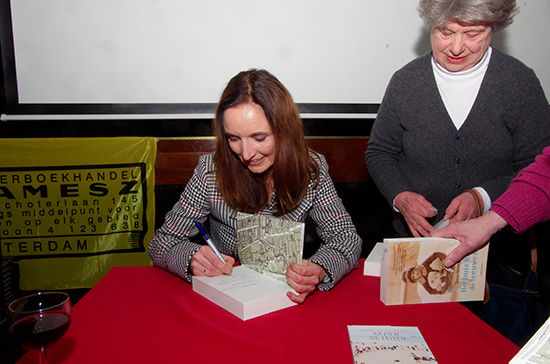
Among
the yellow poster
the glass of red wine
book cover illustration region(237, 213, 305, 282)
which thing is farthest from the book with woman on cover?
the yellow poster

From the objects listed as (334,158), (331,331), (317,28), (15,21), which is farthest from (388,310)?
(15,21)

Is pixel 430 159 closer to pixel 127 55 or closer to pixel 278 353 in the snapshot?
pixel 278 353

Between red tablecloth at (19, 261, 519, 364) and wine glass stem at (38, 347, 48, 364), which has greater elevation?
wine glass stem at (38, 347, 48, 364)

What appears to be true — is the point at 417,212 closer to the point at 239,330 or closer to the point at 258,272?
the point at 258,272

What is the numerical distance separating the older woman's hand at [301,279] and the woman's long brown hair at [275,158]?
455mm

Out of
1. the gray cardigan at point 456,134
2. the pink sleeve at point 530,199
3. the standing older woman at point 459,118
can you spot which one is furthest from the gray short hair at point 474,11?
the pink sleeve at point 530,199

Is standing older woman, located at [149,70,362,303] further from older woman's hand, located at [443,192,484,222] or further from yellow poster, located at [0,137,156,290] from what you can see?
yellow poster, located at [0,137,156,290]

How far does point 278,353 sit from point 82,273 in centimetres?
238

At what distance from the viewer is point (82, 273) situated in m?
2.94

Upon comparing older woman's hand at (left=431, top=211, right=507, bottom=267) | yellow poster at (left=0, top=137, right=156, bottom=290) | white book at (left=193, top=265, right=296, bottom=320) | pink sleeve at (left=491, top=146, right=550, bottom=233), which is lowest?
yellow poster at (left=0, top=137, right=156, bottom=290)

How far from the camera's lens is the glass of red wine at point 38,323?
2.79 ft

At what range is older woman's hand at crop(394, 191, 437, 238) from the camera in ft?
5.18

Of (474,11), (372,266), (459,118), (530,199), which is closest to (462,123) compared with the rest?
(459,118)

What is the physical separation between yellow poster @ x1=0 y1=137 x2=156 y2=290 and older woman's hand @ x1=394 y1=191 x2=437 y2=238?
5.80ft
